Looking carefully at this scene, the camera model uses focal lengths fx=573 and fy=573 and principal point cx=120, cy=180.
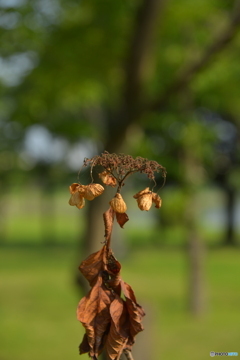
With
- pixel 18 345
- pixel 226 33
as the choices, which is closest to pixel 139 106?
pixel 226 33

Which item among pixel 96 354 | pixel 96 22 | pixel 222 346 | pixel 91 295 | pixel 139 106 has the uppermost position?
pixel 96 22

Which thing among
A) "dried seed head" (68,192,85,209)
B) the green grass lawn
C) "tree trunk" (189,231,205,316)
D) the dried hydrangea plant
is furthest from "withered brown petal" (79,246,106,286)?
"tree trunk" (189,231,205,316)

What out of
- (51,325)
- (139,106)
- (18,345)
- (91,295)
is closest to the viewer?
(91,295)

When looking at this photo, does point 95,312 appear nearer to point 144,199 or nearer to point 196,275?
point 144,199

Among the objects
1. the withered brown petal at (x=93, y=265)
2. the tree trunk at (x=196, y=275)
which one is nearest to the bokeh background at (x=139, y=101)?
the tree trunk at (x=196, y=275)

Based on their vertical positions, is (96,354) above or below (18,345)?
above

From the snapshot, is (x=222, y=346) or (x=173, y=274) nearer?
(x=222, y=346)

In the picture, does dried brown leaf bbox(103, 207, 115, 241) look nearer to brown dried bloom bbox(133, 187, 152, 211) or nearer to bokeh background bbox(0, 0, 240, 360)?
brown dried bloom bbox(133, 187, 152, 211)

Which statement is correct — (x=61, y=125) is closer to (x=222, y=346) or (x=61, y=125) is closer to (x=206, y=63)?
(x=206, y=63)
